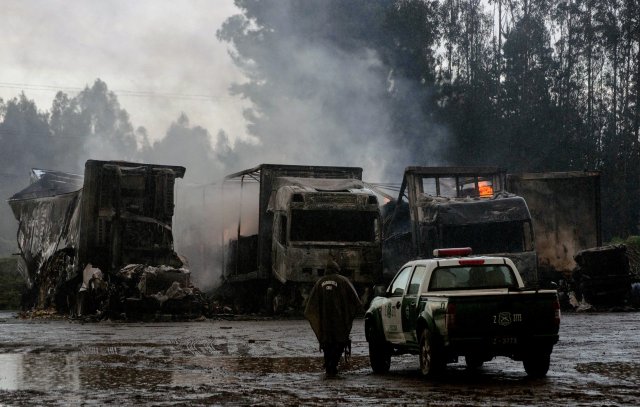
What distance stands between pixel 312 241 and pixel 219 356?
12.3 metres

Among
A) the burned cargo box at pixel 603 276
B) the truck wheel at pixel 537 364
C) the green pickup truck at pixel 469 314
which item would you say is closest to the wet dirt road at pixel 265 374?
the truck wheel at pixel 537 364

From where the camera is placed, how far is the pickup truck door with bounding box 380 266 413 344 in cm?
1235

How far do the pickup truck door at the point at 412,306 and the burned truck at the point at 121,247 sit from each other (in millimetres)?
15228

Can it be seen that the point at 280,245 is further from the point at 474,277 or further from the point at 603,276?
the point at 474,277

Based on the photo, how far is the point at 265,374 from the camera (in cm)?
1215

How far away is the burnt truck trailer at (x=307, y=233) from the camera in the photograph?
27.0 m

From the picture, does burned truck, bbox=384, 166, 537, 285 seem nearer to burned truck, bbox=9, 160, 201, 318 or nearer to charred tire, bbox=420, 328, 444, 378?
burned truck, bbox=9, 160, 201, 318

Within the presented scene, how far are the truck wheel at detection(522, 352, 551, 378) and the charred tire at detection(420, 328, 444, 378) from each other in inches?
40.9

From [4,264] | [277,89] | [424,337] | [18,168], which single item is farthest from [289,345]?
[18,168]

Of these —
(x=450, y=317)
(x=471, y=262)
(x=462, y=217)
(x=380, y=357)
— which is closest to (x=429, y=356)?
(x=450, y=317)

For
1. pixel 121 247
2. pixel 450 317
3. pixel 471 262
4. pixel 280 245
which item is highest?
pixel 280 245

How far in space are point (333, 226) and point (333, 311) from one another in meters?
14.7

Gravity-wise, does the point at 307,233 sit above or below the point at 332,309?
above

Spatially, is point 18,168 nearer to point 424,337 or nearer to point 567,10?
point 567,10
